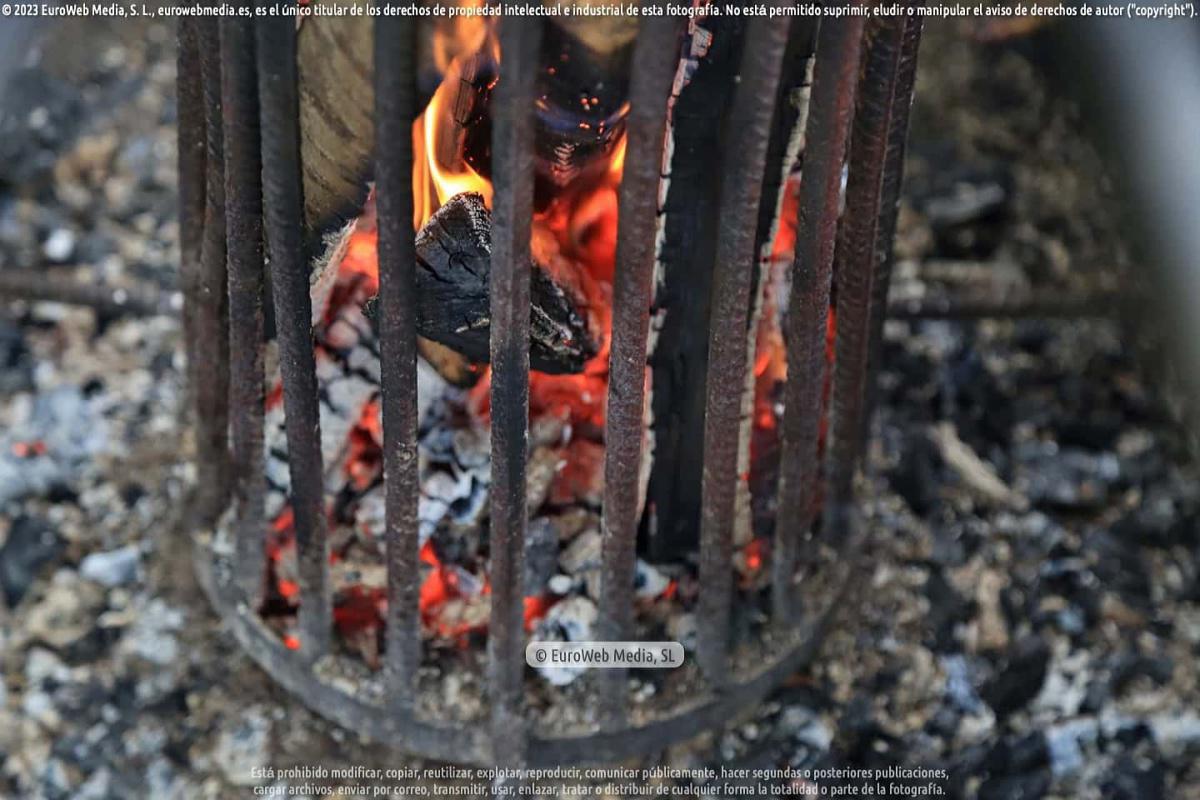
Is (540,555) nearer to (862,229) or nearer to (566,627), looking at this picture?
(566,627)

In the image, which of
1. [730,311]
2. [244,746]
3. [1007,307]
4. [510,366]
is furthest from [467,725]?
[1007,307]

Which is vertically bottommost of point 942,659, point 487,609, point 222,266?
point 942,659

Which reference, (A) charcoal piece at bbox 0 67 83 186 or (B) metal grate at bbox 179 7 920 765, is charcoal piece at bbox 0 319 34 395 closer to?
(A) charcoal piece at bbox 0 67 83 186

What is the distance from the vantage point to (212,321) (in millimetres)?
1908

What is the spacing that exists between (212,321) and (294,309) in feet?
1.06

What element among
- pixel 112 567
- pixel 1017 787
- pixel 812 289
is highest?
pixel 812 289

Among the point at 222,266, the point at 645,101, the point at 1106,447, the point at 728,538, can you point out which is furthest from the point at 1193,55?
the point at 222,266

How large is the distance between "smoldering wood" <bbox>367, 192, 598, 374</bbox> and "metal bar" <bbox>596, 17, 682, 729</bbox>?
19 cm

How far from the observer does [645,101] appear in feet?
4.63

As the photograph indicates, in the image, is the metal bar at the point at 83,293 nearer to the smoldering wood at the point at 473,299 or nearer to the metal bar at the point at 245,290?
the metal bar at the point at 245,290

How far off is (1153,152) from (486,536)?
1723 mm

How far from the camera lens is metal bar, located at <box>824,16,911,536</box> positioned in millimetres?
1622

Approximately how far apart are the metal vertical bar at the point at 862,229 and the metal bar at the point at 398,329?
0.57 meters

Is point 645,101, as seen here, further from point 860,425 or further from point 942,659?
point 942,659
